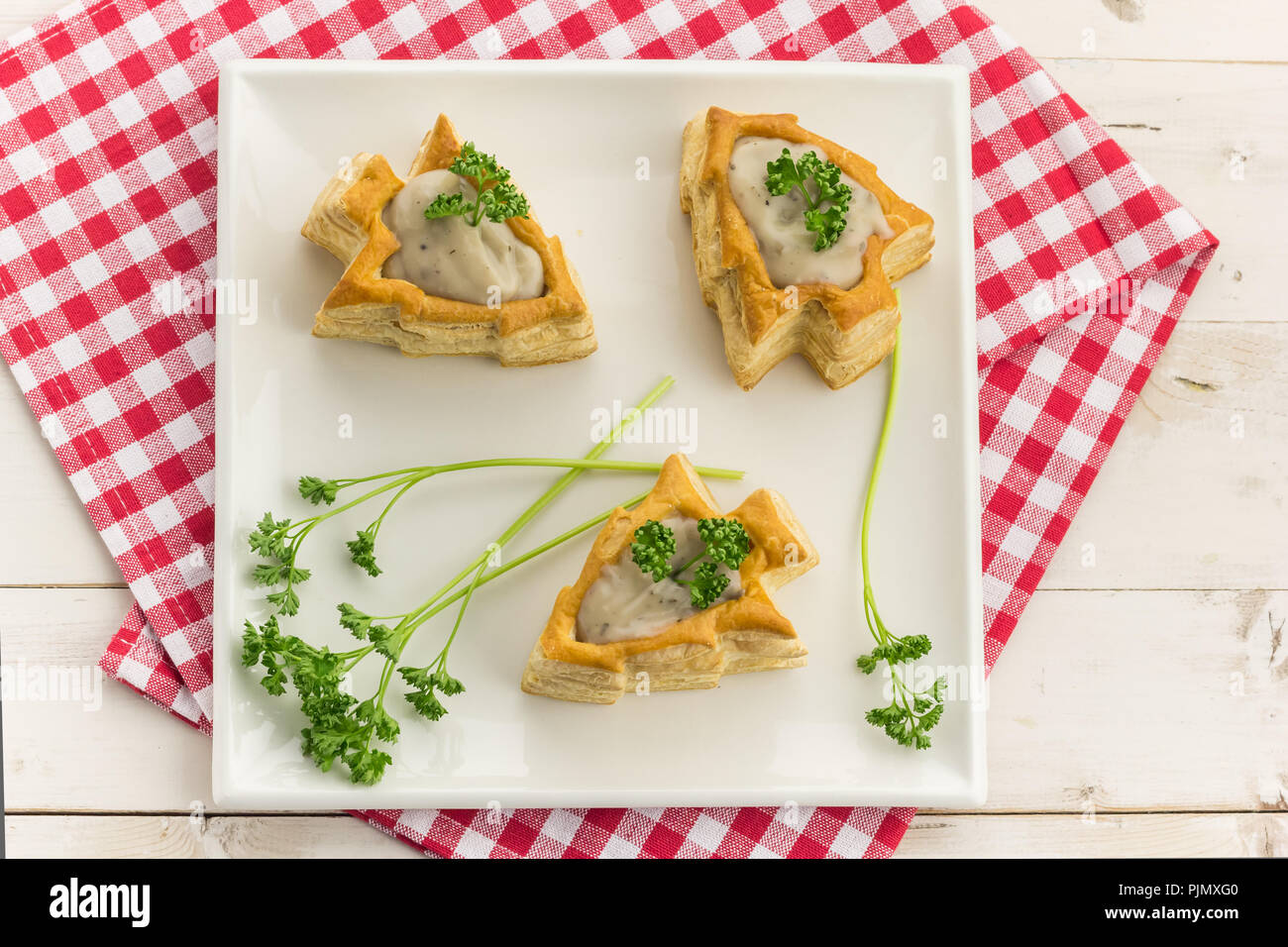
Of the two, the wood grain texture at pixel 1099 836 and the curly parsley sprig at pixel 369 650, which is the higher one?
the curly parsley sprig at pixel 369 650

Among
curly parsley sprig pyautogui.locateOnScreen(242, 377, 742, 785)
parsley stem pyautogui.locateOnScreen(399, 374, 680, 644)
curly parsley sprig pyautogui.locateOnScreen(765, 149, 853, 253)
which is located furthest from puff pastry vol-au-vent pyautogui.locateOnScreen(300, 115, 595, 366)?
curly parsley sprig pyautogui.locateOnScreen(765, 149, 853, 253)

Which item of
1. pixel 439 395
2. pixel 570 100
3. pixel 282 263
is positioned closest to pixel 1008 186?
pixel 570 100

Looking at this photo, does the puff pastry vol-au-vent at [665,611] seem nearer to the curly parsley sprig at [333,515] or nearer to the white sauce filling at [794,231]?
the curly parsley sprig at [333,515]

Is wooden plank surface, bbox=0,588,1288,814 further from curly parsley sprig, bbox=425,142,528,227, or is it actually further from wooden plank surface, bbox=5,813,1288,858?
curly parsley sprig, bbox=425,142,528,227

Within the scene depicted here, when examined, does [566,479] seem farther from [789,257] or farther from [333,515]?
[789,257]

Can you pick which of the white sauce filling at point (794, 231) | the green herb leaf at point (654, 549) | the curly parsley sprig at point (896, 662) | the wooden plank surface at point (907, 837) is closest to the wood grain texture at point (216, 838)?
the wooden plank surface at point (907, 837)
